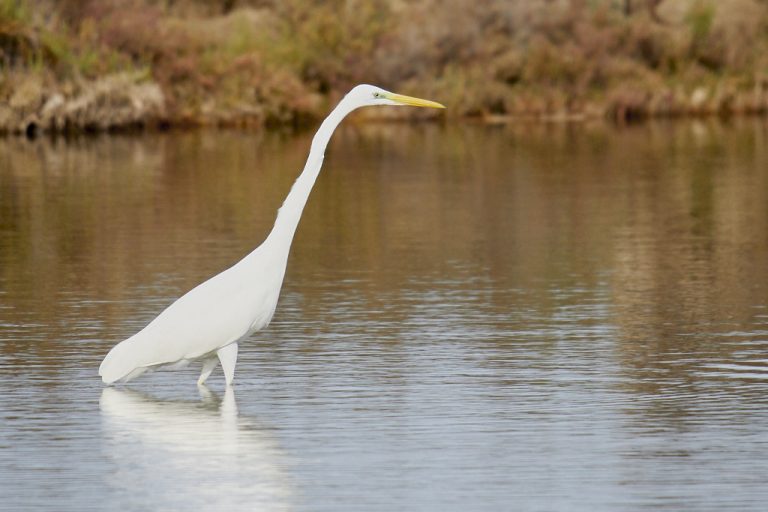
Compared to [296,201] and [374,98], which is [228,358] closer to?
[296,201]

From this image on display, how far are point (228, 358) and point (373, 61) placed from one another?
136ft

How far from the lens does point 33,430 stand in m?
8.50

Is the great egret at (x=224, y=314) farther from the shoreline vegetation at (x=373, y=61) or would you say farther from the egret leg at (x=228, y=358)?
the shoreline vegetation at (x=373, y=61)

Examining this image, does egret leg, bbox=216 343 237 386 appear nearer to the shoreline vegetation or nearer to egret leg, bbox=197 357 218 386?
egret leg, bbox=197 357 218 386

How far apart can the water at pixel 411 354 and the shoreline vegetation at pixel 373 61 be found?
16.9 meters

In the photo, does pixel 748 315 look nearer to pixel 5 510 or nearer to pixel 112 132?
pixel 5 510

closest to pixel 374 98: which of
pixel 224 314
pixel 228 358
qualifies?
pixel 224 314

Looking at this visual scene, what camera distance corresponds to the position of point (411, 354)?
10641mm

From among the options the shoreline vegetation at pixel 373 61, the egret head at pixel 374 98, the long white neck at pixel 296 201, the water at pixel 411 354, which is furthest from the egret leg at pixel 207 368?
the shoreline vegetation at pixel 373 61

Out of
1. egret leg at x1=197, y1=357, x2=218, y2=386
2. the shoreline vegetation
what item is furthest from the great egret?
the shoreline vegetation

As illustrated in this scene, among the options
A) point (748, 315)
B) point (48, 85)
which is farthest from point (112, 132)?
point (748, 315)

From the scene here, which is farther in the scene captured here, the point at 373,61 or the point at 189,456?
the point at 373,61

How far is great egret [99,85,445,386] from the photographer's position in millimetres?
9102

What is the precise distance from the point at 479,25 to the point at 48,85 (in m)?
17.1
